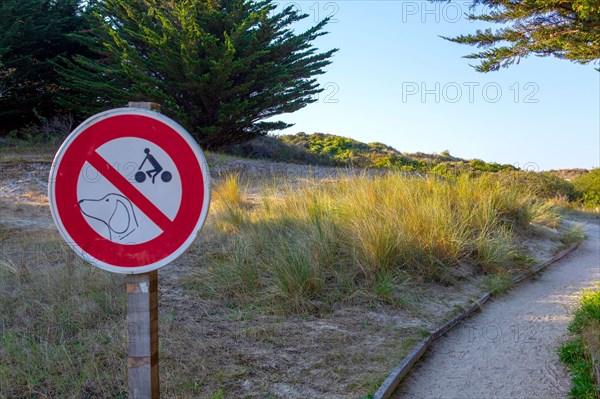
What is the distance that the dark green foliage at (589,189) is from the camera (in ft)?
58.6

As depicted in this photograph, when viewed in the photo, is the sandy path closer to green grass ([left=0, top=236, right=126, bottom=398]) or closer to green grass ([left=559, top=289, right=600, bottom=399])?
green grass ([left=559, top=289, right=600, bottom=399])

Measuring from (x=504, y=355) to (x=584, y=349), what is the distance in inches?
25.1

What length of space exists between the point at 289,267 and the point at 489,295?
2.39 metres

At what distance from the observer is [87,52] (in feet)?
63.0

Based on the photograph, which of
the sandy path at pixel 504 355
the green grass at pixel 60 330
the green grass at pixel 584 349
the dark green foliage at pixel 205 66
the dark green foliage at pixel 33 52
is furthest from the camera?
the dark green foliage at pixel 33 52

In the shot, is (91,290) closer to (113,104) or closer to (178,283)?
(178,283)

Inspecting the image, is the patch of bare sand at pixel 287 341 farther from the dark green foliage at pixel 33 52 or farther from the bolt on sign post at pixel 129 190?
the dark green foliage at pixel 33 52

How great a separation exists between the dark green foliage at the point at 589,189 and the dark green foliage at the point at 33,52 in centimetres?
1846

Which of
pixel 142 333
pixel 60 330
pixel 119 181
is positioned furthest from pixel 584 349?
pixel 60 330

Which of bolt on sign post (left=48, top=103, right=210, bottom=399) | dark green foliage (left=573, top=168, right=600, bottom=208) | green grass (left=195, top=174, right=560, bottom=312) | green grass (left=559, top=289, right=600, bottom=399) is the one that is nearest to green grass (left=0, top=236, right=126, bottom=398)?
green grass (left=195, top=174, right=560, bottom=312)

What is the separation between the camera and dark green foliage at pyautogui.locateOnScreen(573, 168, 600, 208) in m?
→ 17.9

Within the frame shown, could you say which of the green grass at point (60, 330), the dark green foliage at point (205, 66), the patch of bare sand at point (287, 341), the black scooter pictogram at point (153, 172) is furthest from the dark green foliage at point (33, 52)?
the black scooter pictogram at point (153, 172)

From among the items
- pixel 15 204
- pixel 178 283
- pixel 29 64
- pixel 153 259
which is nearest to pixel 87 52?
pixel 29 64

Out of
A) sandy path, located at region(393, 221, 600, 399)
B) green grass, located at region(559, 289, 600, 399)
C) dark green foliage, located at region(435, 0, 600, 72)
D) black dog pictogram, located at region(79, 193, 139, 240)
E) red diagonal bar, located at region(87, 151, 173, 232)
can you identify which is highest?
dark green foliage, located at region(435, 0, 600, 72)
